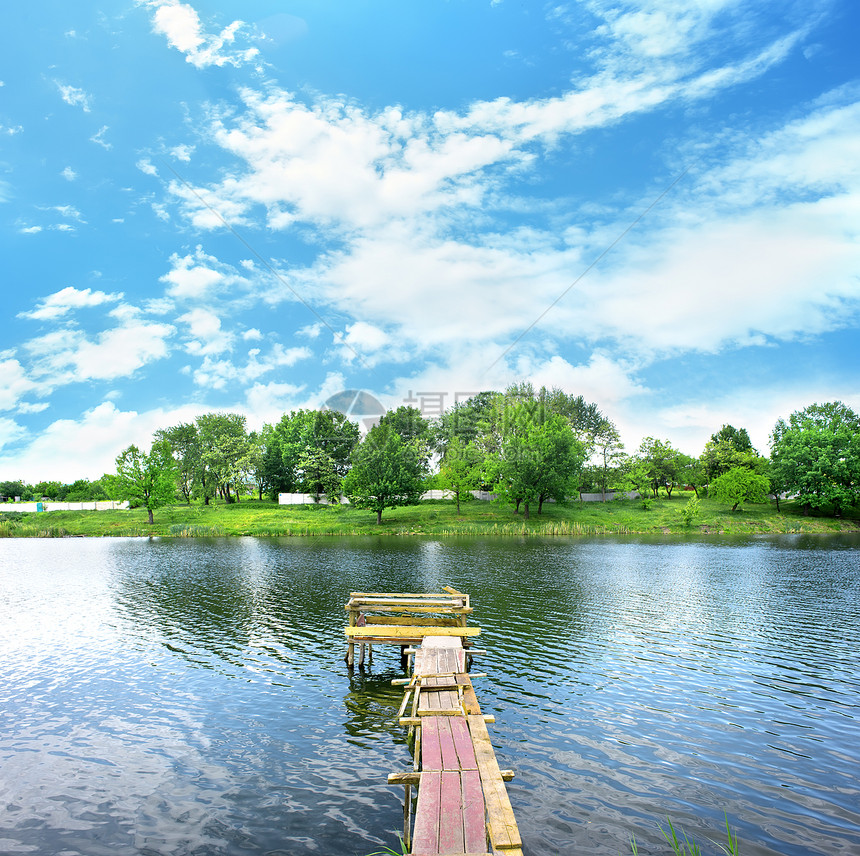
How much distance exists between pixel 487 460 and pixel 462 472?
5.31 m

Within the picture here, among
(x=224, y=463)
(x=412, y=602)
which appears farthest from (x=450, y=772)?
(x=224, y=463)

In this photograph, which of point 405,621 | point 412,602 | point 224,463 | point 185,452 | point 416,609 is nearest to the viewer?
point 416,609

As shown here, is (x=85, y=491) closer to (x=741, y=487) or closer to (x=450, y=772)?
(x=741, y=487)

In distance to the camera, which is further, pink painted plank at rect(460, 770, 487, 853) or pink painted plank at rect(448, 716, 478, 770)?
pink painted plank at rect(448, 716, 478, 770)

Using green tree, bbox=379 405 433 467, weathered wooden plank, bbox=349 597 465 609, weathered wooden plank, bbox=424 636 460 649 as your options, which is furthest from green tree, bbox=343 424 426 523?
weathered wooden plank, bbox=424 636 460 649

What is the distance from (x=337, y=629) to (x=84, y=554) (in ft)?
147

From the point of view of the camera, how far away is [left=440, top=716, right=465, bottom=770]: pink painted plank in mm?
9447

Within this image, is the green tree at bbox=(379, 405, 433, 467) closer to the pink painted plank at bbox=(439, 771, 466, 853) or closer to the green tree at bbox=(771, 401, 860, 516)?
the green tree at bbox=(771, 401, 860, 516)

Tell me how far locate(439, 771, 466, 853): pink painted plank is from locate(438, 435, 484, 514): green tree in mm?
77598

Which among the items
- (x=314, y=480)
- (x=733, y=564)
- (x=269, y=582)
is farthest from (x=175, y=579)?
(x=314, y=480)

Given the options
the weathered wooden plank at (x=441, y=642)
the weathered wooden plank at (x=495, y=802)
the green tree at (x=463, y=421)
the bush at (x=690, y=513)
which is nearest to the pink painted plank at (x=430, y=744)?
the weathered wooden plank at (x=495, y=802)

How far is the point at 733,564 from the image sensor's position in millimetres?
45625

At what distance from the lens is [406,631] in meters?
20.0

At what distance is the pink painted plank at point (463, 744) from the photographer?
31.2 ft
